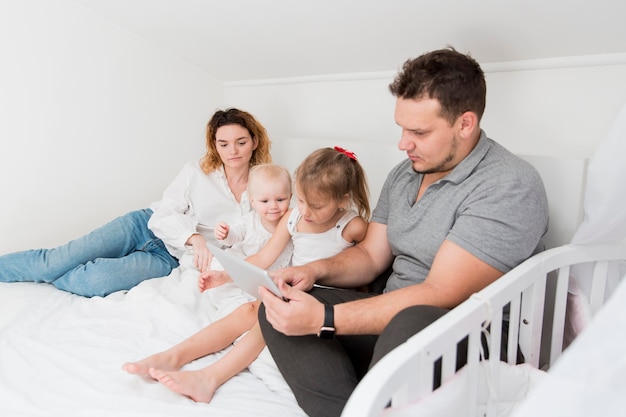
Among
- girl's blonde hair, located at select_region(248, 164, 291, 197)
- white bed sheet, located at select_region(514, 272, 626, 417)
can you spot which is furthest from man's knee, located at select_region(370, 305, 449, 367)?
girl's blonde hair, located at select_region(248, 164, 291, 197)

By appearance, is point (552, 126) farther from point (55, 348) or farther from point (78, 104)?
point (78, 104)

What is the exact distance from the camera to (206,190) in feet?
7.13

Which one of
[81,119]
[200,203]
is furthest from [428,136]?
[81,119]

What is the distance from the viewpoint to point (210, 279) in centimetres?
164

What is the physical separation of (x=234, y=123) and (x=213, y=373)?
1.09 meters

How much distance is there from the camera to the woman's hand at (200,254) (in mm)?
1878

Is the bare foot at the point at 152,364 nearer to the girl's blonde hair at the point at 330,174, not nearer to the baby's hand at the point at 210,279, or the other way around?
the baby's hand at the point at 210,279

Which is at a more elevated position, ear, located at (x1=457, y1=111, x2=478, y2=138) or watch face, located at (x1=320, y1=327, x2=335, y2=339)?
ear, located at (x1=457, y1=111, x2=478, y2=138)

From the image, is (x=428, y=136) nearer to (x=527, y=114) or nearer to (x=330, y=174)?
(x=330, y=174)

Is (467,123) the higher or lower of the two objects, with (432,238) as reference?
higher

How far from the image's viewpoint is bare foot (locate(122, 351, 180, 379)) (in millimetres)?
1306

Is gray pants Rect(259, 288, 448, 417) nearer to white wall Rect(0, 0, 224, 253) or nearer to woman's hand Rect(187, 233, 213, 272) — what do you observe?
woman's hand Rect(187, 233, 213, 272)

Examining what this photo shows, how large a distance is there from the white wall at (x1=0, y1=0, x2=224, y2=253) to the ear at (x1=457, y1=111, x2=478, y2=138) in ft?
6.35

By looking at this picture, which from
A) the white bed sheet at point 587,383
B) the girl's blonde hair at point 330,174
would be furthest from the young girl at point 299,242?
the white bed sheet at point 587,383
